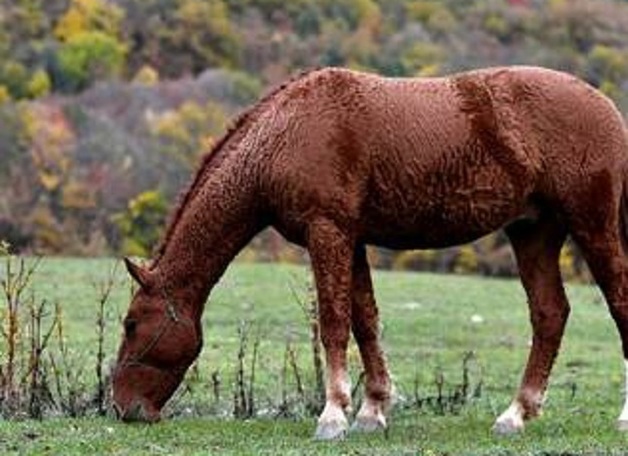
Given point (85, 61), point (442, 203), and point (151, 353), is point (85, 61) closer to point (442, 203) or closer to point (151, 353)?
point (151, 353)

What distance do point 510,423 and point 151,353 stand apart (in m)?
2.51

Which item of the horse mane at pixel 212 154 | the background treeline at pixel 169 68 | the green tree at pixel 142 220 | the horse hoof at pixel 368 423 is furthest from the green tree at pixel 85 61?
the horse hoof at pixel 368 423

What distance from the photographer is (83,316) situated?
2019cm

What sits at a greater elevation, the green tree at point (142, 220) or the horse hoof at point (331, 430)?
the horse hoof at point (331, 430)

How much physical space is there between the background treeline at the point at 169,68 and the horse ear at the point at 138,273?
29856 mm

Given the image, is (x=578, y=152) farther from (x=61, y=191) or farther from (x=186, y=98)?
(x=186, y=98)

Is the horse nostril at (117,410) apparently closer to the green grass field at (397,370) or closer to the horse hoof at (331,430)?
the green grass field at (397,370)

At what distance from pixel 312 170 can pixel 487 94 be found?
1.39 m

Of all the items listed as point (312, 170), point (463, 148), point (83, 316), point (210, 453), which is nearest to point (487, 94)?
point (463, 148)

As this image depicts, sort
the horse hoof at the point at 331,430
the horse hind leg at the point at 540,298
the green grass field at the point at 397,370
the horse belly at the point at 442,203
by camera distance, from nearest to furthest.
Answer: the green grass field at the point at 397,370, the horse hoof at the point at 331,430, the horse belly at the point at 442,203, the horse hind leg at the point at 540,298

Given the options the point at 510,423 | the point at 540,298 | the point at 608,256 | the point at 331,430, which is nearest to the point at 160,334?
the point at 331,430

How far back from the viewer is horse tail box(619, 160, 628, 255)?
1023 centimetres

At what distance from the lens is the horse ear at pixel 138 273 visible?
1009 cm

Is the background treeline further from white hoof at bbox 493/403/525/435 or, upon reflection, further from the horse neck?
white hoof at bbox 493/403/525/435
